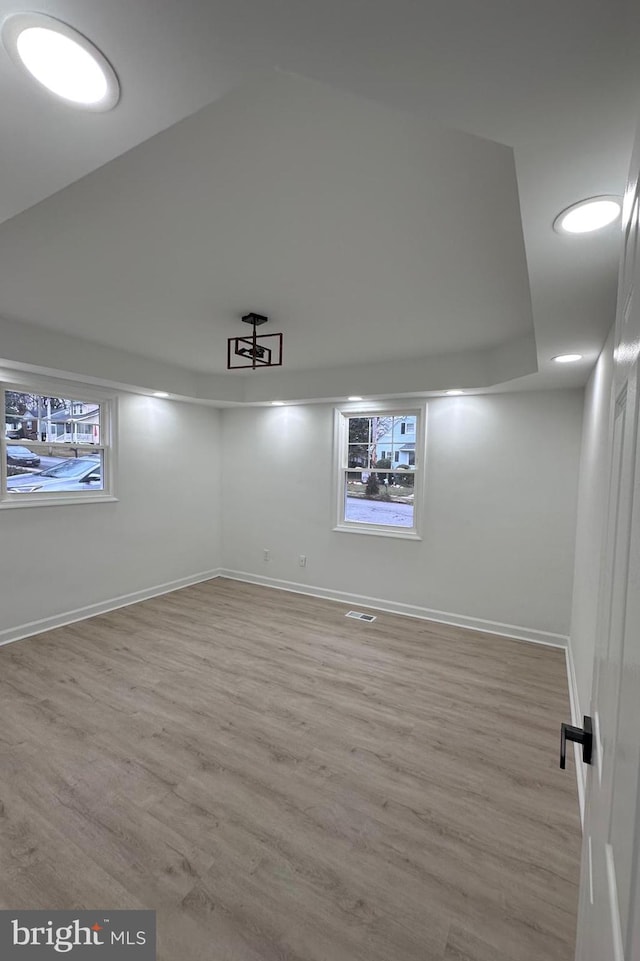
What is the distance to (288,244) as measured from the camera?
6.72 feet

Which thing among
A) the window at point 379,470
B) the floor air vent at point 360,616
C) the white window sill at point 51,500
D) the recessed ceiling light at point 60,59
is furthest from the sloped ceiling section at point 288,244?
the floor air vent at point 360,616

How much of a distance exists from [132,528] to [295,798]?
11.4 feet

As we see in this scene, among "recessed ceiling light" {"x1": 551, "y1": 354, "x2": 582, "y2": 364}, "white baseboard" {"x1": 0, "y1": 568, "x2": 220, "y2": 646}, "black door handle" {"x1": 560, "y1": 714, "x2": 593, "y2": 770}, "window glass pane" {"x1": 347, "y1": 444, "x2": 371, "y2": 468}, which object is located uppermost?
"recessed ceiling light" {"x1": 551, "y1": 354, "x2": 582, "y2": 364}

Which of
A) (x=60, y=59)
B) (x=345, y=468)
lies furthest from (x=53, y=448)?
(x=60, y=59)

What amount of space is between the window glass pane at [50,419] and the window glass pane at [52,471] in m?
0.11

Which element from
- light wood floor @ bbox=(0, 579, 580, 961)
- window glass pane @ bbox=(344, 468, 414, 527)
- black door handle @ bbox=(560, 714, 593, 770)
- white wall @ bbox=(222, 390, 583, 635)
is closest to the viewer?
black door handle @ bbox=(560, 714, 593, 770)

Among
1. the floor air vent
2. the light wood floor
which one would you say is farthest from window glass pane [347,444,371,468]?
the light wood floor

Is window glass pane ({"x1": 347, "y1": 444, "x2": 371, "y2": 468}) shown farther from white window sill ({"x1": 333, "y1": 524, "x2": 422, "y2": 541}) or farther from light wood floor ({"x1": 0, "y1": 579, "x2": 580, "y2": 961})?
light wood floor ({"x1": 0, "y1": 579, "x2": 580, "y2": 961})

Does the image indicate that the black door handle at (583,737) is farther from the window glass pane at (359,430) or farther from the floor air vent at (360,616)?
the window glass pane at (359,430)

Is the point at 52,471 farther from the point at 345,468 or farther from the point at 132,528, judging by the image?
the point at 345,468

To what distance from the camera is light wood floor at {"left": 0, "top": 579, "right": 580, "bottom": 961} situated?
1.50 metres

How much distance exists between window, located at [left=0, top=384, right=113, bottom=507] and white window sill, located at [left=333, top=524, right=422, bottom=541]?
8.55 ft

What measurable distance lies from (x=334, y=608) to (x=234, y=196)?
4.01 metres

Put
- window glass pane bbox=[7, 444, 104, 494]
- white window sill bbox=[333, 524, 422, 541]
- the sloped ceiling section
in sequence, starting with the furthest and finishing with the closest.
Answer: white window sill bbox=[333, 524, 422, 541]
window glass pane bbox=[7, 444, 104, 494]
the sloped ceiling section
